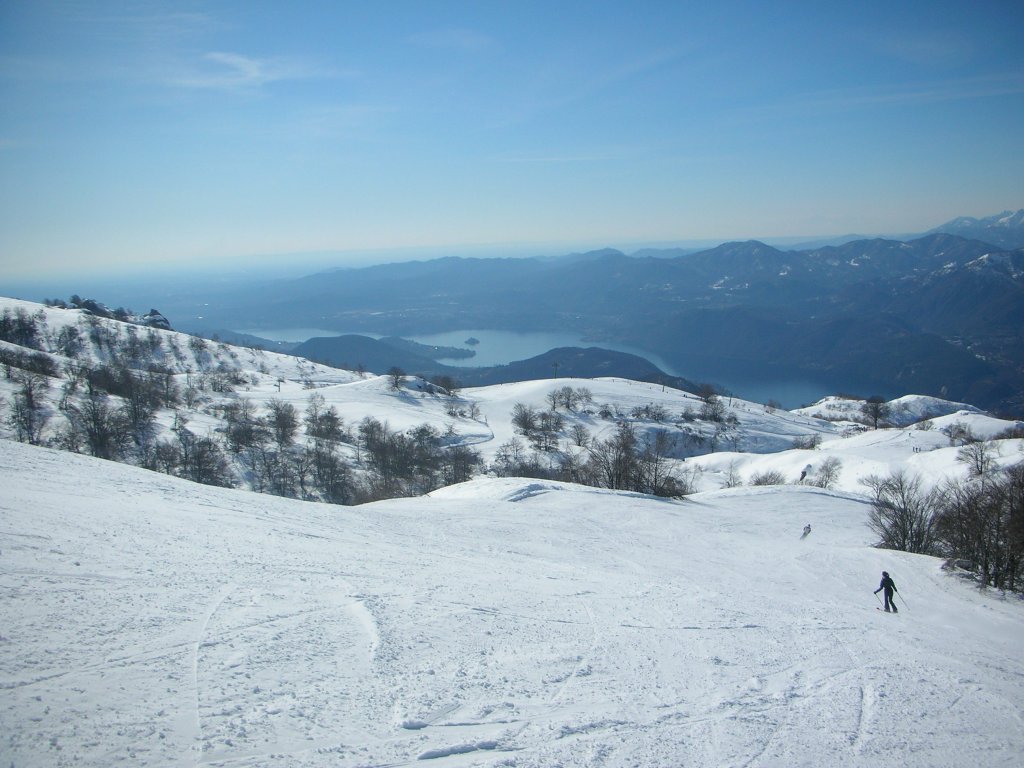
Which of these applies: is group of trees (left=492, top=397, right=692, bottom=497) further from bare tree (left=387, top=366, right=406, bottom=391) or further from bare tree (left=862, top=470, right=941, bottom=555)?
bare tree (left=387, top=366, right=406, bottom=391)

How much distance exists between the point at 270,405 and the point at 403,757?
7657 centimetres

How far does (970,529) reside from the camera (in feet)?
62.1

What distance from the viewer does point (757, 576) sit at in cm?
1745

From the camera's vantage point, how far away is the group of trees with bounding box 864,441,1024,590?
57.4 feet

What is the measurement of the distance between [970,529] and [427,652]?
2135 centimetres

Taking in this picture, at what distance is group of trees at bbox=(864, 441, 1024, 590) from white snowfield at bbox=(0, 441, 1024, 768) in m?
1.83

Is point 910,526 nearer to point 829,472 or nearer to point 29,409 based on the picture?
point 829,472

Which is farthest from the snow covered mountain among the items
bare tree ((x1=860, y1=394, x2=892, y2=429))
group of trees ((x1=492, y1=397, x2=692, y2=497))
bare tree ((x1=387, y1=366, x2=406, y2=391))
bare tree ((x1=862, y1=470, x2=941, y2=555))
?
bare tree ((x1=860, y1=394, x2=892, y2=429))

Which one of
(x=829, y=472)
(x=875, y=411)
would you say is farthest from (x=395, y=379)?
(x=875, y=411)

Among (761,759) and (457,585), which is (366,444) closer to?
(457,585)

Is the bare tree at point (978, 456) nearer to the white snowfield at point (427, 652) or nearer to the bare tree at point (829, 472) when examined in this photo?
the bare tree at point (829, 472)

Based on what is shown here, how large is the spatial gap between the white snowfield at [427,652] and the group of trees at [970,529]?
1.83 m

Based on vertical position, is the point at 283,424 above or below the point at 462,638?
below

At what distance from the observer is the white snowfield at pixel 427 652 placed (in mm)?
6430
